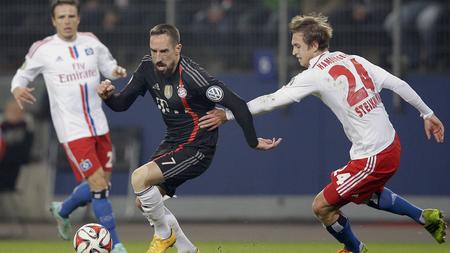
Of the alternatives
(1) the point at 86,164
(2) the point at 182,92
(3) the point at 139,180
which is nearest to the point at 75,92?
(1) the point at 86,164

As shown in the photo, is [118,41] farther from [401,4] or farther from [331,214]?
[331,214]

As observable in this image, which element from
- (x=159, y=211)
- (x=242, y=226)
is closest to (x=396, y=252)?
(x=159, y=211)

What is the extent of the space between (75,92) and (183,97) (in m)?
2.42

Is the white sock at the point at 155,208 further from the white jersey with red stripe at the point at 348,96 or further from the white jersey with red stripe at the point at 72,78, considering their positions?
the white jersey with red stripe at the point at 72,78

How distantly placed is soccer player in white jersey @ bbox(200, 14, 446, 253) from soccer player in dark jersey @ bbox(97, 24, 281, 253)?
0.25 metres

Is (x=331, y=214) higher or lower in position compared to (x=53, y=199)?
higher

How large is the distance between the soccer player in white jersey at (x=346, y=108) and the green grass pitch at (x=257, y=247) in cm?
206

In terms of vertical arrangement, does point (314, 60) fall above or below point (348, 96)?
above

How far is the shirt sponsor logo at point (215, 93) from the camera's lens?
10.5 m

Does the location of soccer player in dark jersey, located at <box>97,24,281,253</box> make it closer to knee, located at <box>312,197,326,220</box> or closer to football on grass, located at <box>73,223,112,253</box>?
football on grass, located at <box>73,223,112,253</box>

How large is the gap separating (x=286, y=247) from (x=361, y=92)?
3.37 meters

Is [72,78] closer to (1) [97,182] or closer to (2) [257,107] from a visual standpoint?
(1) [97,182]

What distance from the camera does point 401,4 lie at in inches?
701

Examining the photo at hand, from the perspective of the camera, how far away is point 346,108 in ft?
33.7
